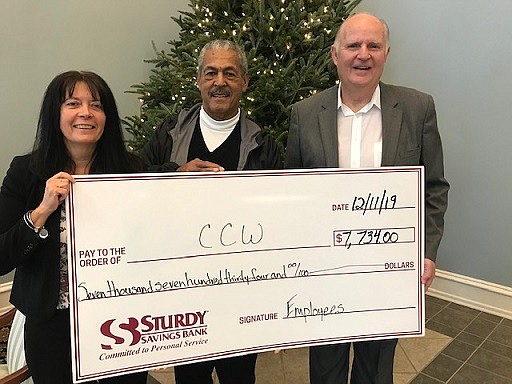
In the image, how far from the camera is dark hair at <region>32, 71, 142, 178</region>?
4.28 feet

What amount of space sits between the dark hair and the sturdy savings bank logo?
18.1 inches

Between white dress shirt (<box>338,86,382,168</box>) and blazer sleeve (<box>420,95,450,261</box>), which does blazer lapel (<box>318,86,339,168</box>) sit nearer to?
white dress shirt (<box>338,86,382,168</box>)

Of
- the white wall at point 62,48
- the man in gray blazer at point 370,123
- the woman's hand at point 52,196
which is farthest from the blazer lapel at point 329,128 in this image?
the white wall at point 62,48

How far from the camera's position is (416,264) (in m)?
1.51

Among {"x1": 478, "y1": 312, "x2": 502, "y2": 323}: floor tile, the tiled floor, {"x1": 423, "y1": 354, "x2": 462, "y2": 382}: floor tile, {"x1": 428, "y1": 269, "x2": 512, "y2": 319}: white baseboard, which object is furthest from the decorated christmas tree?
{"x1": 478, "y1": 312, "x2": 502, "y2": 323}: floor tile

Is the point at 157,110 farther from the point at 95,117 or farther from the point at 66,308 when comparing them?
the point at 66,308

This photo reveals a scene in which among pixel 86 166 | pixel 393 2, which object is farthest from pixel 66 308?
pixel 393 2

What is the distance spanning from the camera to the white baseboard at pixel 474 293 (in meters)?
3.07

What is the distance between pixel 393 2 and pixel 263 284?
A: 2.68m

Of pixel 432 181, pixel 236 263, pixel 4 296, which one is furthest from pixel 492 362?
pixel 4 296

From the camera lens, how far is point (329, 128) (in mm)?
1568

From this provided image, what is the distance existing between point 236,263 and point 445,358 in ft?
6.08

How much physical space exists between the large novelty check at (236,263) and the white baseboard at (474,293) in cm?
192

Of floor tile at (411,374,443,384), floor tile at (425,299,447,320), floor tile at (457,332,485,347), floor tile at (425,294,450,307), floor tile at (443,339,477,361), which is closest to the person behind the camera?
floor tile at (411,374,443,384)
